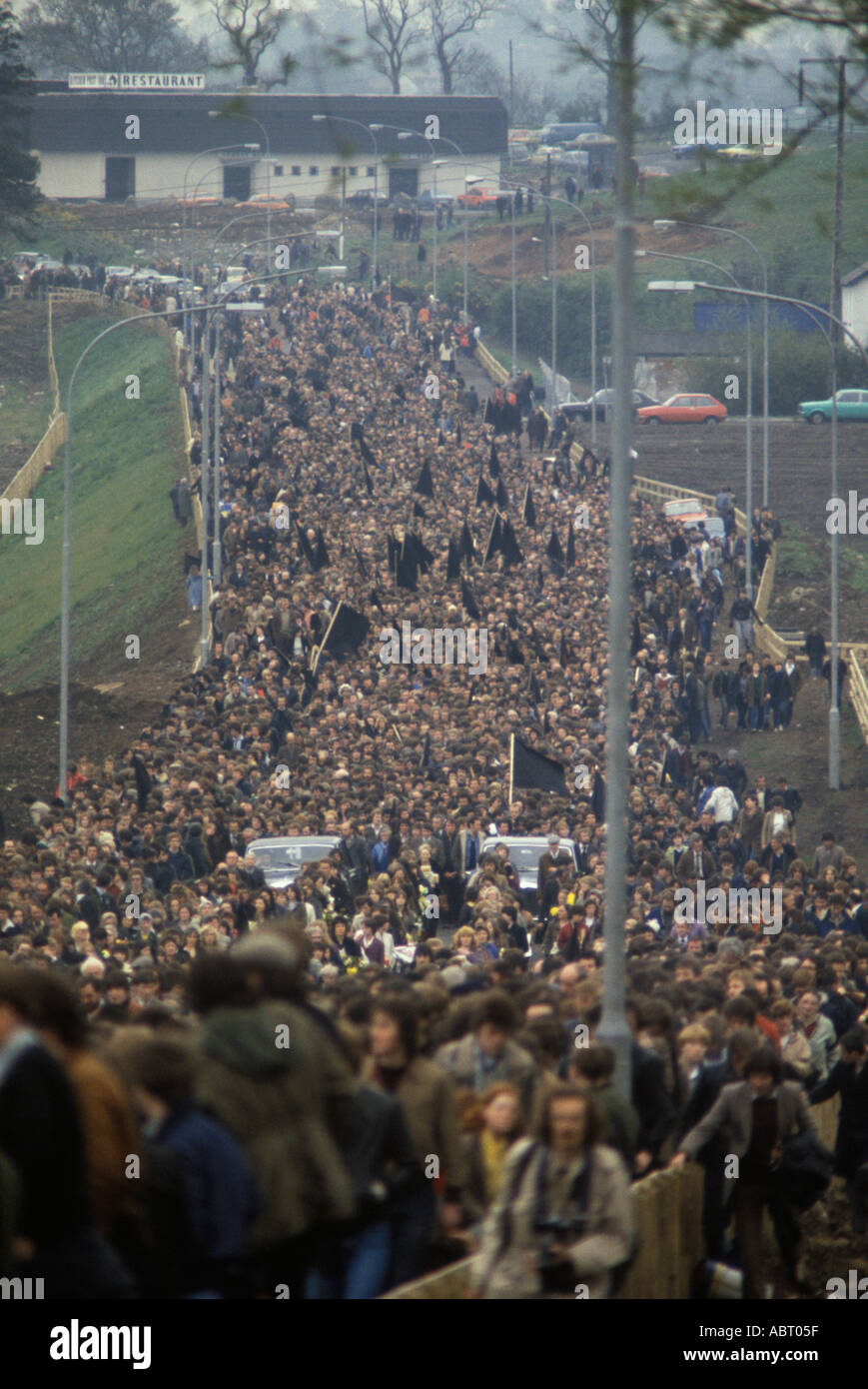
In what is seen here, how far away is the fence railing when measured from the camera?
828cm

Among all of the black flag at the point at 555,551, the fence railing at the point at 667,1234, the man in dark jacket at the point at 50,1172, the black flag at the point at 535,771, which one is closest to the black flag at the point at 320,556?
the black flag at the point at 555,551

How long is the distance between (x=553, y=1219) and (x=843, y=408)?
59718 mm

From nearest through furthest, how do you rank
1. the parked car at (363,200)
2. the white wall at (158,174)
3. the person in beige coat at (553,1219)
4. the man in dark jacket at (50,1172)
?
the man in dark jacket at (50,1172), the person in beige coat at (553,1219), the white wall at (158,174), the parked car at (363,200)

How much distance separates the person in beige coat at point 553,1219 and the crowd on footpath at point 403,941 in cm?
1

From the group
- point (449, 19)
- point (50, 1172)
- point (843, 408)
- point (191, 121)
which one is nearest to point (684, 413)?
point (843, 408)

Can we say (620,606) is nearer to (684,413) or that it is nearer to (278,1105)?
(278,1105)

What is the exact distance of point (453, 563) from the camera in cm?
3203

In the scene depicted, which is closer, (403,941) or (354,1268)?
(354,1268)

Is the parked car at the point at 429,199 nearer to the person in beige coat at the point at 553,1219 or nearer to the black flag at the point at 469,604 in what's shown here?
the black flag at the point at 469,604

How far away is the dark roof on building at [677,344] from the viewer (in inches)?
3066

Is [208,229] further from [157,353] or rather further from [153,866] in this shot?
[153,866]

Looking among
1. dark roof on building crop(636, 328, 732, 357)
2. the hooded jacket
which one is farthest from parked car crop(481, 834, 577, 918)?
dark roof on building crop(636, 328, 732, 357)

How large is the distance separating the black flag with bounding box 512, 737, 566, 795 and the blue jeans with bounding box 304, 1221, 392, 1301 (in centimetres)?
1817
